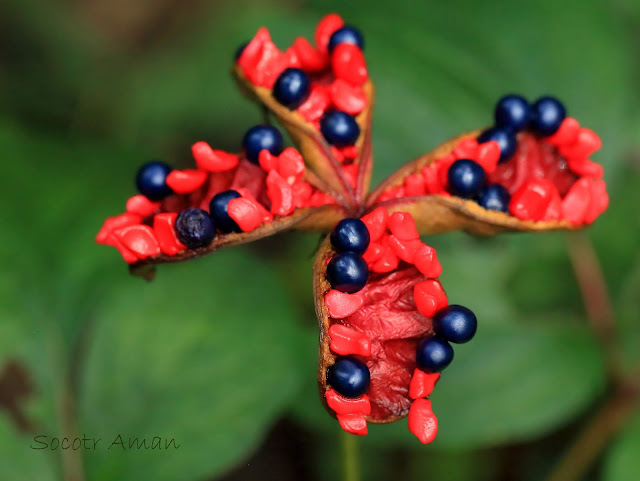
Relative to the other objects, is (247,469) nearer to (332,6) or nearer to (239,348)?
(239,348)

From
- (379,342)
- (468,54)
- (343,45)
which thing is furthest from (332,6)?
(379,342)

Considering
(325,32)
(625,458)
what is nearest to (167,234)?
(325,32)

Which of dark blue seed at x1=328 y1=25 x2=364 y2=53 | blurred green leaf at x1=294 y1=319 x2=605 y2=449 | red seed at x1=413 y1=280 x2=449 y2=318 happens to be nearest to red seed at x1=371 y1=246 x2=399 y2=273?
red seed at x1=413 y1=280 x2=449 y2=318

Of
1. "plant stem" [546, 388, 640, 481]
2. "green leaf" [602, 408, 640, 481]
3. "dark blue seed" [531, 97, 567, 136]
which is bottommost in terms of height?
"plant stem" [546, 388, 640, 481]

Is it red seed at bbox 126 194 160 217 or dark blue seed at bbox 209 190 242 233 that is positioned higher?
dark blue seed at bbox 209 190 242 233

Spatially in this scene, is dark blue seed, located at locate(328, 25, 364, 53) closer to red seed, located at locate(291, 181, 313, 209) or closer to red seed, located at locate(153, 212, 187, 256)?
red seed, located at locate(291, 181, 313, 209)

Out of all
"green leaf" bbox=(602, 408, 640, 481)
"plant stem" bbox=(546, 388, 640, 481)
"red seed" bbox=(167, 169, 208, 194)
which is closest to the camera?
"red seed" bbox=(167, 169, 208, 194)

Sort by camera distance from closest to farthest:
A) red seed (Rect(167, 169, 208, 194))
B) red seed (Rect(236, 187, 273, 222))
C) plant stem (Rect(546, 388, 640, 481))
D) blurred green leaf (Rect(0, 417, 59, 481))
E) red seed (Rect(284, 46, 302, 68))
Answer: red seed (Rect(236, 187, 273, 222))
red seed (Rect(167, 169, 208, 194))
red seed (Rect(284, 46, 302, 68))
blurred green leaf (Rect(0, 417, 59, 481))
plant stem (Rect(546, 388, 640, 481))
